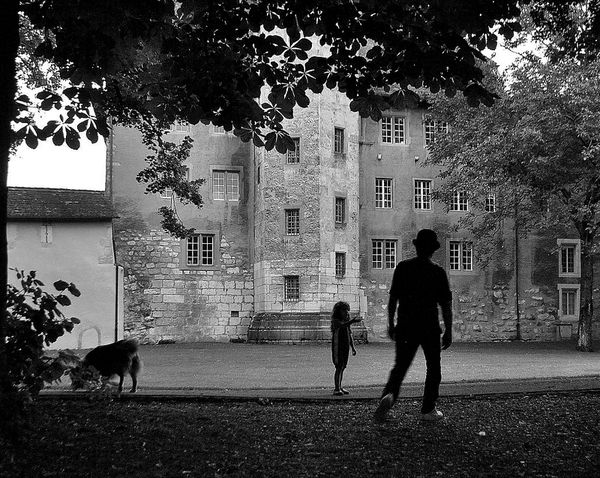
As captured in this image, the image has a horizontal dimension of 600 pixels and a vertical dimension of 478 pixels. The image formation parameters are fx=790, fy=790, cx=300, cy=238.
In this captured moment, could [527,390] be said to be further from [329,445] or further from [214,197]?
[214,197]

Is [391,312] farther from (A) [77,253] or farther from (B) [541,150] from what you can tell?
(A) [77,253]

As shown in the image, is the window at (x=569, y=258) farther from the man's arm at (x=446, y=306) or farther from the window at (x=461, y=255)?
the man's arm at (x=446, y=306)

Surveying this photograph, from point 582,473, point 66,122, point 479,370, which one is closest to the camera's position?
point 582,473

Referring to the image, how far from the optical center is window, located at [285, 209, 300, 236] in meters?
35.1

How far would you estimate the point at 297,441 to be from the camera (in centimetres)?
658

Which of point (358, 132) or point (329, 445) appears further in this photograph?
point (358, 132)

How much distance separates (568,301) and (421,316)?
35.4 meters

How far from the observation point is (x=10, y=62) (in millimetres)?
5812

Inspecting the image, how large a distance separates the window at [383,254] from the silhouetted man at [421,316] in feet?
99.9

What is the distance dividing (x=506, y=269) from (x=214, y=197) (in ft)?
49.1

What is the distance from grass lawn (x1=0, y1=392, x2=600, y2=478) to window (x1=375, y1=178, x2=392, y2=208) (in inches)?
1175

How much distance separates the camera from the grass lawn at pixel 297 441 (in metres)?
5.48

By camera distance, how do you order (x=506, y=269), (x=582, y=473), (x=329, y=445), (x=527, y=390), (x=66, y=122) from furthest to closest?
(x=506, y=269), (x=527, y=390), (x=66, y=122), (x=329, y=445), (x=582, y=473)

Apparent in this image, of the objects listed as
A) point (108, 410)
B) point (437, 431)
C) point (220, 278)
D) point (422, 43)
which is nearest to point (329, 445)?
point (437, 431)
